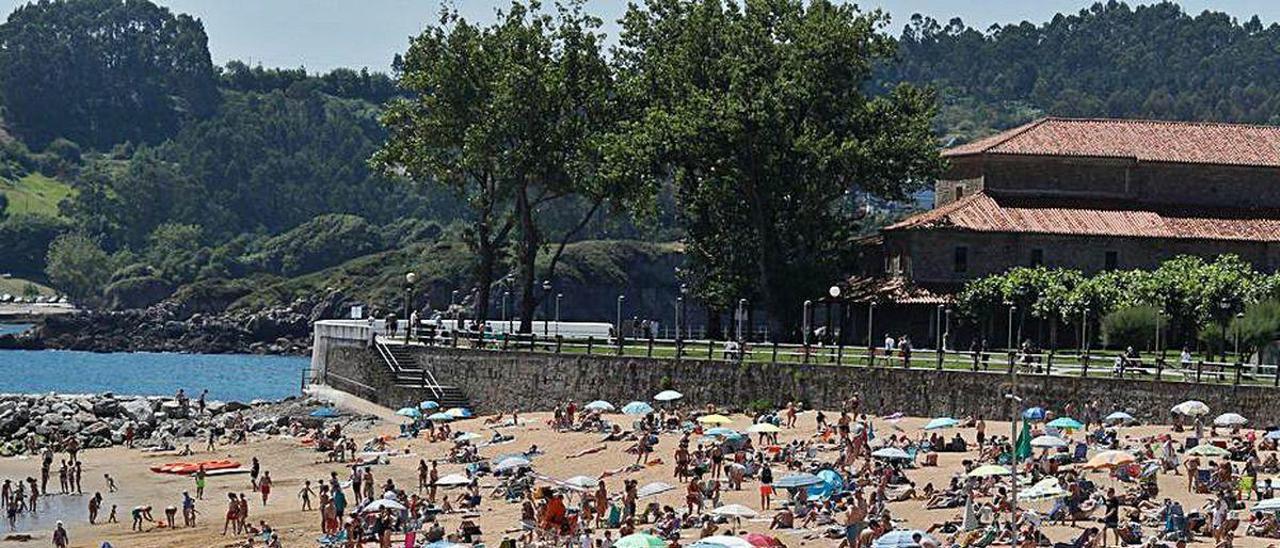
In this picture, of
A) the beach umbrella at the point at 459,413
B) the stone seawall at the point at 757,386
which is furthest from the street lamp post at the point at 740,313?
the beach umbrella at the point at 459,413

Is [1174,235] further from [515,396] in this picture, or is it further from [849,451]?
[849,451]

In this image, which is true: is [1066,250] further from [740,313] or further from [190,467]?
[190,467]

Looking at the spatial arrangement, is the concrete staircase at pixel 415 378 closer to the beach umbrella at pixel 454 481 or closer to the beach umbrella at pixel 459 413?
the beach umbrella at pixel 459 413

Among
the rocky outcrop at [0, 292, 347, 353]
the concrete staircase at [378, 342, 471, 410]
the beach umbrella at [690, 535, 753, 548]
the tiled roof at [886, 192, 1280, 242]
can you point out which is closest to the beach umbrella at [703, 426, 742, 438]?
the beach umbrella at [690, 535, 753, 548]

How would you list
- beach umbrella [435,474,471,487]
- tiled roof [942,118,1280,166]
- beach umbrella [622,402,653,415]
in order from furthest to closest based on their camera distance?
tiled roof [942,118,1280,166], beach umbrella [622,402,653,415], beach umbrella [435,474,471,487]

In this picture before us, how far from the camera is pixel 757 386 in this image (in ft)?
189

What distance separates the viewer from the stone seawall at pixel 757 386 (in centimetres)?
4922

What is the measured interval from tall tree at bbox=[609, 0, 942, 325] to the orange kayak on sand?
1763 centimetres

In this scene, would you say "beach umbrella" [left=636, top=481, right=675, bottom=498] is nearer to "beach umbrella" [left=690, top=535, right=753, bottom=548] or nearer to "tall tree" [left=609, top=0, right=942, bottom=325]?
"beach umbrella" [left=690, top=535, right=753, bottom=548]

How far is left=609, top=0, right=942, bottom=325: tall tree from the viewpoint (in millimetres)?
67125

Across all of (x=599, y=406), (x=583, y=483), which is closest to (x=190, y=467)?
(x=599, y=406)

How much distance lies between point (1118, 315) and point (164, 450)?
2810cm

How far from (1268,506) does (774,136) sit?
1329 inches

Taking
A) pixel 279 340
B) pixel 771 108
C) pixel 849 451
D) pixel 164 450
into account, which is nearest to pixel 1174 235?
pixel 771 108
